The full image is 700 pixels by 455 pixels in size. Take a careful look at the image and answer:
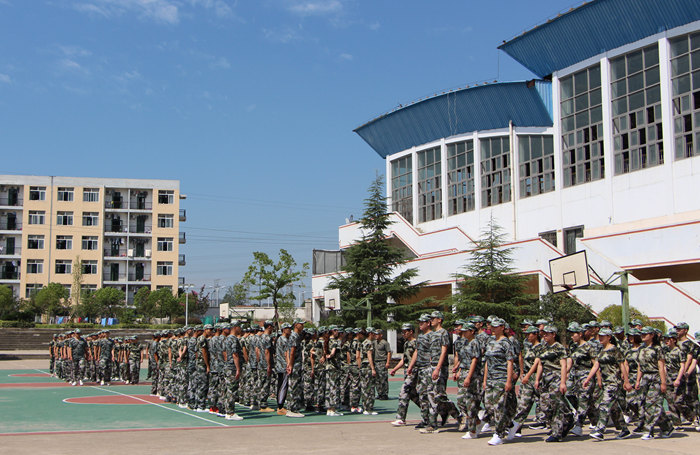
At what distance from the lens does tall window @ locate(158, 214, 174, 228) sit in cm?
7845

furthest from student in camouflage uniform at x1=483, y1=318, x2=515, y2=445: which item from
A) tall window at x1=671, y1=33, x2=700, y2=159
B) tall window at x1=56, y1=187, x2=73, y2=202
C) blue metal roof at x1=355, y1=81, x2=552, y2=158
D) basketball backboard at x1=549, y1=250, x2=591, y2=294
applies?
tall window at x1=56, y1=187, x2=73, y2=202

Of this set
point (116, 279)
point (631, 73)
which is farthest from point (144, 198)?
point (631, 73)

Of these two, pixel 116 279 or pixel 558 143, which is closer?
pixel 558 143

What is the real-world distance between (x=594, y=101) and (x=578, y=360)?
1095 inches

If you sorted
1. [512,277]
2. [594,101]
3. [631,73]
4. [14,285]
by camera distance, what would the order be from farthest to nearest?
[14,285], [594,101], [631,73], [512,277]

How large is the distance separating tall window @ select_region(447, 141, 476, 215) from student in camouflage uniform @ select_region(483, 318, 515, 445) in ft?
112

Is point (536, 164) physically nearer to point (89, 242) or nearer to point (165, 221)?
point (165, 221)

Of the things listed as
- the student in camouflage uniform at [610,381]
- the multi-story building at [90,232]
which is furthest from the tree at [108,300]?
the student in camouflage uniform at [610,381]

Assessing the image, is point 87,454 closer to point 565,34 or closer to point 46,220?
point 565,34

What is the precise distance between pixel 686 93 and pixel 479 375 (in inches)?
999

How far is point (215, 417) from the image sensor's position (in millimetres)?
14039

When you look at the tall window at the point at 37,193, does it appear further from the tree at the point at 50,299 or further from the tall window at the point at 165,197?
the tree at the point at 50,299

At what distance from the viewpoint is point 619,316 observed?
2605 cm

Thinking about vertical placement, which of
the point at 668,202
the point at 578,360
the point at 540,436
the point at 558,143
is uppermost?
the point at 558,143
